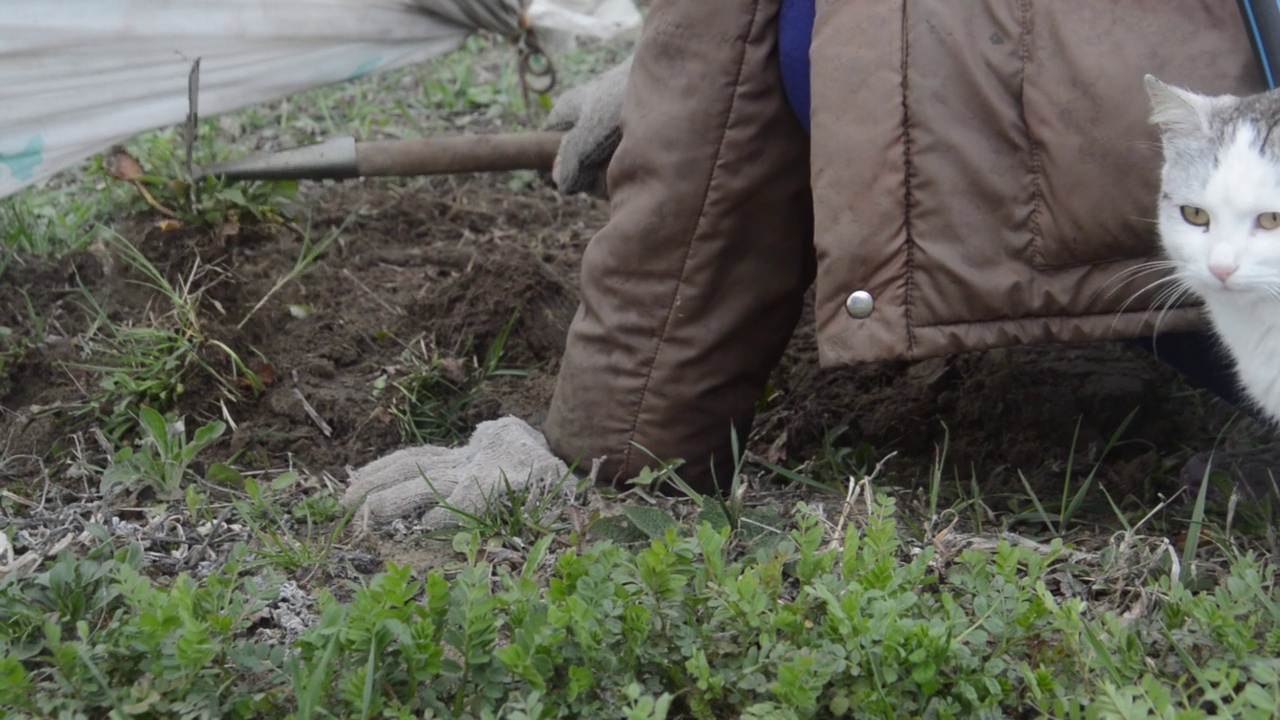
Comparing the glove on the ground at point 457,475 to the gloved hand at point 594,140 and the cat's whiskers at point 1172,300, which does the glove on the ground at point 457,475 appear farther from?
the cat's whiskers at point 1172,300

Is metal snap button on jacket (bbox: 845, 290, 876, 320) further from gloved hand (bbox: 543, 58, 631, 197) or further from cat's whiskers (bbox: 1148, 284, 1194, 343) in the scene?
gloved hand (bbox: 543, 58, 631, 197)

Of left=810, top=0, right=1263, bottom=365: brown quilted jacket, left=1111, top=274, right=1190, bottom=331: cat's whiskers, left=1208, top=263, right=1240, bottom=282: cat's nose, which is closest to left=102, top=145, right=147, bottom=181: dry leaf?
left=810, top=0, right=1263, bottom=365: brown quilted jacket

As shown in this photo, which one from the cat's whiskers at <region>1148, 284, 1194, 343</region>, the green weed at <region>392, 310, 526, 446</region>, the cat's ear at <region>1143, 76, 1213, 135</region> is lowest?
the green weed at <region>392, 310, 526, 446</region>

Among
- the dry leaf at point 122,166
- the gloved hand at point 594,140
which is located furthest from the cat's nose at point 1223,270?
the dry leaf at point 122,166

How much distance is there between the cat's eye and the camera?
160cm

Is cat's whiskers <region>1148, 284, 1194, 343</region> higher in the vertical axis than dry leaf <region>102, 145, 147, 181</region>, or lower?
lower

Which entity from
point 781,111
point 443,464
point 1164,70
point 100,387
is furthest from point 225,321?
point 1164,70

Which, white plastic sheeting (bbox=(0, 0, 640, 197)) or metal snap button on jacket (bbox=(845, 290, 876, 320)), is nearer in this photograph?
metal snap button on jacket (bbox=(845, 290, 876, 320))

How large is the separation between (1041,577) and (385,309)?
1.48m

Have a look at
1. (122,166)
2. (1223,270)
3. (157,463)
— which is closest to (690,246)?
(1223,270)

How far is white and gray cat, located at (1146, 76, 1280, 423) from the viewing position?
4.95 ft

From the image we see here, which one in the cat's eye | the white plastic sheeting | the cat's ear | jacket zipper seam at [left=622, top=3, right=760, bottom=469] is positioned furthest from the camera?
the white plastic sheeting

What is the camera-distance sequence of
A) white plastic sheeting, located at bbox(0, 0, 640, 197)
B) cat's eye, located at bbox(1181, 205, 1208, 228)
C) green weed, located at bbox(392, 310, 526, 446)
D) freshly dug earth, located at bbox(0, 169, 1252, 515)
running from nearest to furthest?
cat's eye, located at bbox(1181, 205, 1208, 228) < freshly dug earth, located at bbox(0, 169, 1252, 515) < green weed, located at bbox(392, 310, 526, 446) < white plastic sheeting, located at bbox(0, 0, 640, 197)

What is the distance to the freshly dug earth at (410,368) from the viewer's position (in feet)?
7.06
